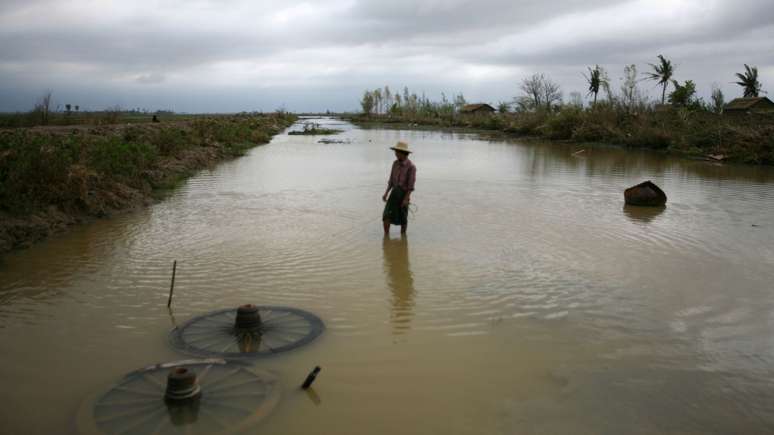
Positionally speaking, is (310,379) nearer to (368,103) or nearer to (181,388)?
(181,388)

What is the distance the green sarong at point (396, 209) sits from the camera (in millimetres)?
7298

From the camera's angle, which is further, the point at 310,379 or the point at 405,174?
the point at 405,174

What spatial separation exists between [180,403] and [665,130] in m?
27.2

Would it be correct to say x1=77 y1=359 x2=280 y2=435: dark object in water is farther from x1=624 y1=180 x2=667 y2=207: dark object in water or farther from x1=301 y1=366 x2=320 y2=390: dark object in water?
x1=624 y1=180 x2=667 y2=207: dark object in water

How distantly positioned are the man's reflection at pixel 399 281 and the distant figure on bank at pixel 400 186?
310 mm

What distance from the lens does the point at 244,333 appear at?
4.20 metres

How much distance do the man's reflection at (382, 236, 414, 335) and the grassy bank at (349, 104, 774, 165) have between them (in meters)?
18.3

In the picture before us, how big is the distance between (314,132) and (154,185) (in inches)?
1031

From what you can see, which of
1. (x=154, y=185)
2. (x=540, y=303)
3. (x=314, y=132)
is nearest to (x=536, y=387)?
(x=540, y=303)

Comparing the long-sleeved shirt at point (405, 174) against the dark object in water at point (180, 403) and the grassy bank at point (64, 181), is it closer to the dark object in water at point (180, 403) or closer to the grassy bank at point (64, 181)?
the dark object in water at point (180, 403)

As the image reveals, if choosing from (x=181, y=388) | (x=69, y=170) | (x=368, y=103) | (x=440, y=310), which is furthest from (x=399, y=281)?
(x=368, y=103)

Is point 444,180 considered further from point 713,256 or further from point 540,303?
point 540,303

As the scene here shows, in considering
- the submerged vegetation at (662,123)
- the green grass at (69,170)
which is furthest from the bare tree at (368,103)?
the green grass at (69,170)

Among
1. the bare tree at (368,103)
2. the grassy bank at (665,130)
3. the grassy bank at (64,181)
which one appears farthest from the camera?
the bare tree at (368,103)
